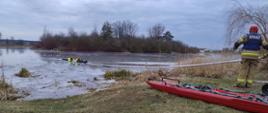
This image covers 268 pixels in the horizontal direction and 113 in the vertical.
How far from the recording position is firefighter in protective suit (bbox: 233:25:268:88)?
305 inches

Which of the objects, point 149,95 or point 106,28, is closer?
point 149,95

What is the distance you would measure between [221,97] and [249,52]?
2359 millimetres

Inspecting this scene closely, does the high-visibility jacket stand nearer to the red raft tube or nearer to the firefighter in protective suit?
the firefighter in protective suit

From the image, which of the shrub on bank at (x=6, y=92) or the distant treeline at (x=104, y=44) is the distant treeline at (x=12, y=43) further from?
the shrub on bank at (x=6, y=92)

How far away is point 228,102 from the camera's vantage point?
593 cm

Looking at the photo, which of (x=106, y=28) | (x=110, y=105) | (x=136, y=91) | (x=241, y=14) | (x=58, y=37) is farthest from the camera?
(x=106, y=28)

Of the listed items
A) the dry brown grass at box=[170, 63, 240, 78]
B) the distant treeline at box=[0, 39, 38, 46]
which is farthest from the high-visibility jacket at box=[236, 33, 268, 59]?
the distant treeline at box=[0, 39, 38, 46]

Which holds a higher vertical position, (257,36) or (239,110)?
(257,36)

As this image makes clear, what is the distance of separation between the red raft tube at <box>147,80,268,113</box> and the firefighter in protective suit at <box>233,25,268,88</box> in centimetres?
172

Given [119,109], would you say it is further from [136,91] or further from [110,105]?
[136,91]

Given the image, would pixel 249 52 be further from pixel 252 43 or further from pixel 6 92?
pixel 6 92

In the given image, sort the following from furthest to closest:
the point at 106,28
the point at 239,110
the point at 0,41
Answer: the point at 0,41 < the point at 106,28 < the point at 239,110

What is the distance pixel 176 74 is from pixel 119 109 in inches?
290

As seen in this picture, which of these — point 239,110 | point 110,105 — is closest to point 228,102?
point 239,110
